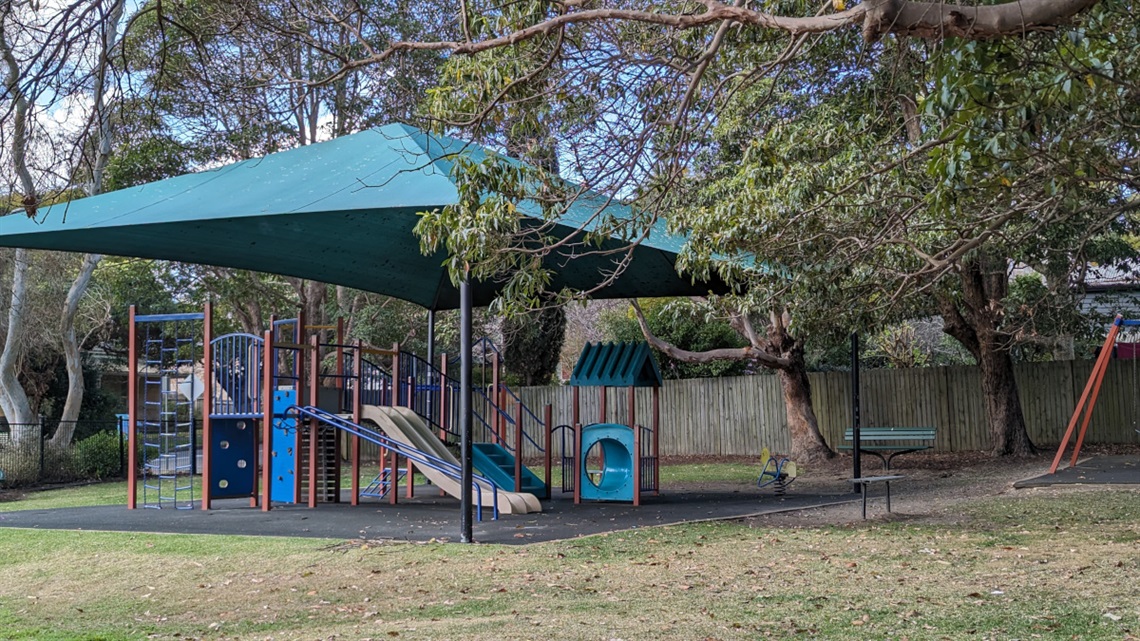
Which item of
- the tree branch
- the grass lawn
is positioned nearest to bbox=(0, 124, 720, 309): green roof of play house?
the grass lawn

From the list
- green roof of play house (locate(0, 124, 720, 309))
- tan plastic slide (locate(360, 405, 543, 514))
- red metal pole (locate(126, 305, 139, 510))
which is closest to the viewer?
green roof of play house (locate(0, 124, 720, 309))

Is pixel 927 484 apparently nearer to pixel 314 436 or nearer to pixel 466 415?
pixel 466 415

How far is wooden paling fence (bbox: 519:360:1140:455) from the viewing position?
20750 mm

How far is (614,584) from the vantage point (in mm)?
7398

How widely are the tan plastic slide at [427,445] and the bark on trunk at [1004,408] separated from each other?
1017cm

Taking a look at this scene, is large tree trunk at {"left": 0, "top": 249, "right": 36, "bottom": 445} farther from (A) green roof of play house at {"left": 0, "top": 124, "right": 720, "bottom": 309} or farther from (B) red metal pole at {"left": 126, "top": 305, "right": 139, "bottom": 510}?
(A) green roof of play house at {"left": 0, "top": 124, "right": 720, "bottom": 309}

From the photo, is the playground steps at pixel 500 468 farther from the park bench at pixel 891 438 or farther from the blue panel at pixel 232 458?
the park bench at pixel 891 438

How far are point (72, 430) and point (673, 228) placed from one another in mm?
15461

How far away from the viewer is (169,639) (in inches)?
237

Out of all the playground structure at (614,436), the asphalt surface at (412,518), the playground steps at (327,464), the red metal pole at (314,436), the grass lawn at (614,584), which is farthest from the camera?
the playground steps at (327,464)

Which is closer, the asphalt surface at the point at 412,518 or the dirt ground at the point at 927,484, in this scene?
the asphalt surface at the point at 412,518

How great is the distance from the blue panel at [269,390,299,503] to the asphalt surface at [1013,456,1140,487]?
30.3 ft

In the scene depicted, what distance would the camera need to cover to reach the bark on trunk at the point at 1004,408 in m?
19.2

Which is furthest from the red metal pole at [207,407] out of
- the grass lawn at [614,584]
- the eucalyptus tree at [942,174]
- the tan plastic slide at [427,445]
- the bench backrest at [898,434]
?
the bench backrest at [898,434]
